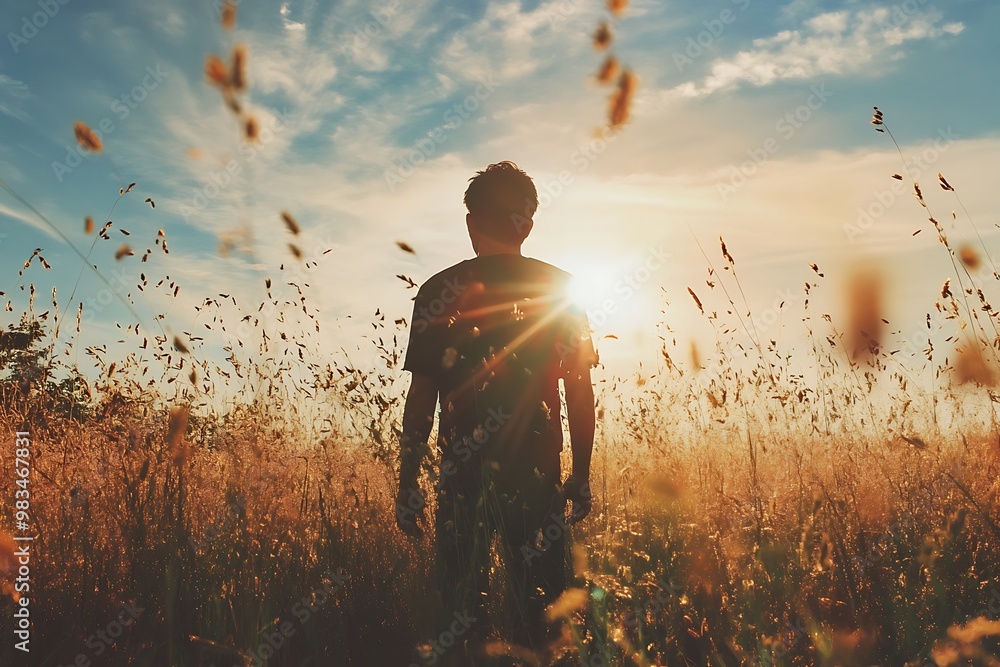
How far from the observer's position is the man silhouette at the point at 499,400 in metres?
2.26

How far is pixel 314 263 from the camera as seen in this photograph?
2934 mm

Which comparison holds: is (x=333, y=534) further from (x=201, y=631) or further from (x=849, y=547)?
(x=849, y=547)

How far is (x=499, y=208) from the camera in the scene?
2.49 meters

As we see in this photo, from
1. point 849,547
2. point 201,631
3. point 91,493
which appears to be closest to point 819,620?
point 849,547

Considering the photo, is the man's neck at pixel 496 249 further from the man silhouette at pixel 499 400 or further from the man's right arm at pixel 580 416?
the man's right arm at pixel 580 416

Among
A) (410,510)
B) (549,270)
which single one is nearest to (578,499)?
(410,510)

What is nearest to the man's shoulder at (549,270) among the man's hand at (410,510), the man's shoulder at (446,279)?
the man's shoulder at (446,279)

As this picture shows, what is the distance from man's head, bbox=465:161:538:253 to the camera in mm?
2488

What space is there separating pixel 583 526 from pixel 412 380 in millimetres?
1399
